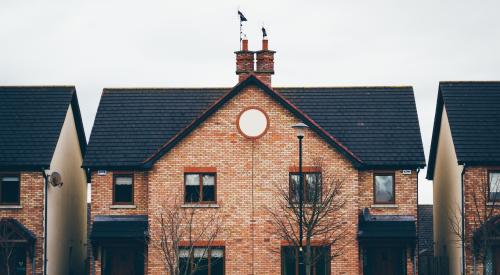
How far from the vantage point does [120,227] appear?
46.6 meters

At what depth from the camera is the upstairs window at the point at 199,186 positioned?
1841 inches

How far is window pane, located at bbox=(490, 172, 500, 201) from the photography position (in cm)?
4638

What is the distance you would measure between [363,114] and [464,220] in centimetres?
655

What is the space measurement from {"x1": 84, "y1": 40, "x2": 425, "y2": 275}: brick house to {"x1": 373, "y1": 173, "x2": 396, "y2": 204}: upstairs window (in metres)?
0.04

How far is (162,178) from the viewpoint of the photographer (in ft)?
153

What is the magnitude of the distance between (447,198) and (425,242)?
896cm

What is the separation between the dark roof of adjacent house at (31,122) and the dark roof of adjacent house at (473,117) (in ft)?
54.1

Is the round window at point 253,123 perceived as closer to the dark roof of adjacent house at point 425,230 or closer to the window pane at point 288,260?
the window pane at point 288,260

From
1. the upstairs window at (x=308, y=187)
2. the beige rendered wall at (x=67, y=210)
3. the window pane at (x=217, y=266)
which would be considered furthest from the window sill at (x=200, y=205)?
the beige rendered wall at (x=67, y=210)

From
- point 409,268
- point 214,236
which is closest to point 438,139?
point 409,268

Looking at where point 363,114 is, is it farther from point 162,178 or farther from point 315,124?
point 162,178

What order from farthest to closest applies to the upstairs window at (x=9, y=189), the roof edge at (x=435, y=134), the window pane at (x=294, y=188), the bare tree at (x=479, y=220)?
1. the roof edge at (x=435, y=134)
2. the upstairs window at (x=9, y=189)
3. the window pane at (x=294, y=188)
4. the bare tree at (x=479, y=220)

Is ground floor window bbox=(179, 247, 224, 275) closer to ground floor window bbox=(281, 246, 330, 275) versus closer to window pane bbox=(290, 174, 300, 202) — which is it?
ground floor window bbox=(281, 246, 330, 275)

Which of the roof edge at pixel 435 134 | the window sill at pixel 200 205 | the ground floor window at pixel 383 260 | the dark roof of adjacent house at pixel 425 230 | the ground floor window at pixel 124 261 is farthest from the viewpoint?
the dark roof of adjacent house at pixel 425 230
